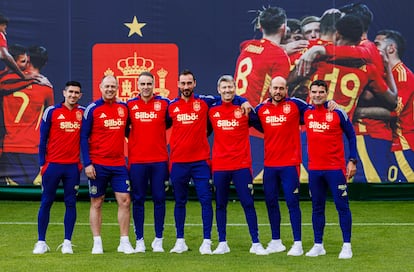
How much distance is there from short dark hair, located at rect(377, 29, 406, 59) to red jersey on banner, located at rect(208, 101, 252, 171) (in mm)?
4595

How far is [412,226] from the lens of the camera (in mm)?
9648

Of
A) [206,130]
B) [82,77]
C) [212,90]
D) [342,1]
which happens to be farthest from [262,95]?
[206,130]

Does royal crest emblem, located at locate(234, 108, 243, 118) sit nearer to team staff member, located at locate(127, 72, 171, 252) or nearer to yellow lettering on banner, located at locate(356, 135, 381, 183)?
team staff member, located at locate(127, 72, 171, 252)

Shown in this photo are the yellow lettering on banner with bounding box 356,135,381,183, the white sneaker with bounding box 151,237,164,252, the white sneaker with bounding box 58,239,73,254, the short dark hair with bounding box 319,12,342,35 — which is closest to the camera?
the white sneaker with bounding box 58,239,73,254

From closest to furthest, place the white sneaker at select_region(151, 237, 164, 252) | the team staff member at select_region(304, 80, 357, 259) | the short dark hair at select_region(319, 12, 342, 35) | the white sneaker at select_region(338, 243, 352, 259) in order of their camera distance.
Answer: the white sneaker at select_region(338, 243, 352, 259) → the team staff member at select_region(304, 80, 357, 259) → the white sneaker at select_region(151, 237, 164, 252) → the short dark hair at select_region(319, 12, 342, 35)

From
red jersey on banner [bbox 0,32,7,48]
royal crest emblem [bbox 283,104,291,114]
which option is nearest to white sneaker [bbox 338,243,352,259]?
royal crest emblem [bbox 283,104,291,114]

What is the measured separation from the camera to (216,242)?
27.9 ft

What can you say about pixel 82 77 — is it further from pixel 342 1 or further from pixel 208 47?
pixel 342 1

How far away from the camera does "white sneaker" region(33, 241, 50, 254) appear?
7.83 m

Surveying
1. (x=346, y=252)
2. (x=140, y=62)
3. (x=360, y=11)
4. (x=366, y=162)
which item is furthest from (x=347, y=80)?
(x=346, y=252)

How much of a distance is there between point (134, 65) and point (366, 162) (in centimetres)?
338

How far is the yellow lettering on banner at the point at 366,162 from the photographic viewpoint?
11.9 meters

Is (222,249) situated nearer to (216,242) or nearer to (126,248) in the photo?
(216,242)

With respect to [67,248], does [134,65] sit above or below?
above
